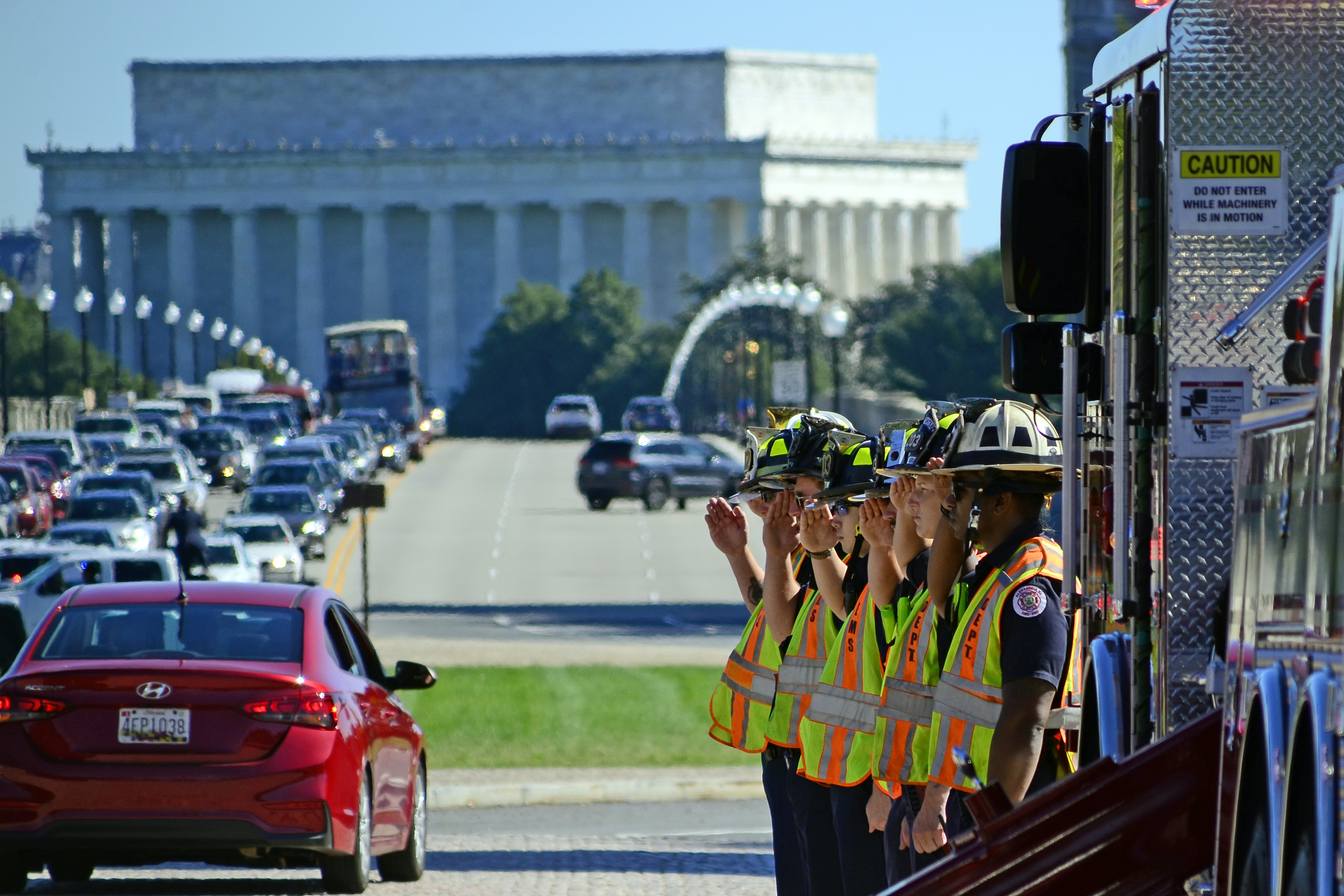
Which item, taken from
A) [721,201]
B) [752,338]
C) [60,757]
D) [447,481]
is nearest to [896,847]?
[60,757]

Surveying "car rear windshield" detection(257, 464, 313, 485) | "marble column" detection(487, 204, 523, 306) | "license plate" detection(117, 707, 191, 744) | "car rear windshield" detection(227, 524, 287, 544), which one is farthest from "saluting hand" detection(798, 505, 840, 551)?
"marble column" detection(487, 204, 523, 306)

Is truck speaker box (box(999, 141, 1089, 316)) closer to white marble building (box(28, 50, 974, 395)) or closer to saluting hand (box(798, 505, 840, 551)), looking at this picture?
saluting hand (box(798, 505, 840, 551))

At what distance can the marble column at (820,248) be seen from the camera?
151500 mm

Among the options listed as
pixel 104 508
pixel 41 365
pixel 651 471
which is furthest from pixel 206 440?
pixel 41 365

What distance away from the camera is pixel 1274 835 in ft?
15.2

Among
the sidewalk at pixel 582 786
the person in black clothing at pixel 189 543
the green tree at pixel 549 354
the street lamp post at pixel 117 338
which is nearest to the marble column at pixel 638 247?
the green tree at pixel 549 354

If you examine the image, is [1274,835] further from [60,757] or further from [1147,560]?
[60,757]

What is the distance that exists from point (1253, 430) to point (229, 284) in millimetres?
149292

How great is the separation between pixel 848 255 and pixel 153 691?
A: 14271 cm

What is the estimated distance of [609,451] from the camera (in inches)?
2297

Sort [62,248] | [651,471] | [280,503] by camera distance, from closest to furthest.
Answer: [280,503] → [651,471] → [62,248]

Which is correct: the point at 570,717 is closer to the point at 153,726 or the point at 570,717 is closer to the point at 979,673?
the point at 153,726

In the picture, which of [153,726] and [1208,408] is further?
[153,726]

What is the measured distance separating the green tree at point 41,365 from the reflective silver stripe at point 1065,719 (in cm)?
9636
